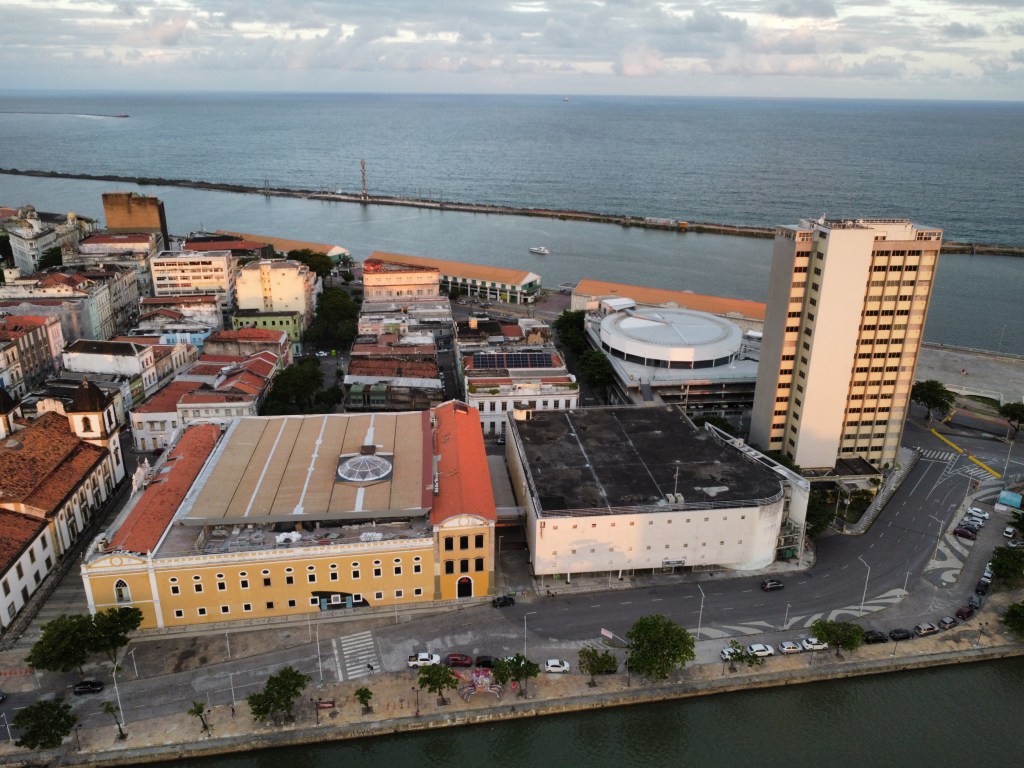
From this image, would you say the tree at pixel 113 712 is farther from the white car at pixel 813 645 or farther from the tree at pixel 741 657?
the white car at pixel 813 645

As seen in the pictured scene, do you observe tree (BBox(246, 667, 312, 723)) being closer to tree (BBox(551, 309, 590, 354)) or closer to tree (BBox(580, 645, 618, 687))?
tree (BBox(580, 645, 618, 687))

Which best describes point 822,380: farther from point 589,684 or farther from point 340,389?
point 340,389

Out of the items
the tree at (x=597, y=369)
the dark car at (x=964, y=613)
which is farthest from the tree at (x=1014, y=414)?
the tree at (x=597, y=369)

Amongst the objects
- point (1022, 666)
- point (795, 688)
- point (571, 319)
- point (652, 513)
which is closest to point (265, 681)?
point (652, 513)

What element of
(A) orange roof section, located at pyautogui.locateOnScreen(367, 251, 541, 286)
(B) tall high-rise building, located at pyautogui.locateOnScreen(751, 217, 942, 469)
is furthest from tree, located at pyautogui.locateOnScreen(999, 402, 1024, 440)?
(A) orange roof section, located at pyautogui.locateOnScreen(367, 251, 541, 286)

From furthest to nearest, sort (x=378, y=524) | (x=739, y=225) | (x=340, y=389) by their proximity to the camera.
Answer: (x=739, y=225) < (x=340, y=389) < (x=378, y=524)

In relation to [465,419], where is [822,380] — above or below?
above
